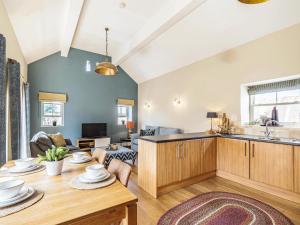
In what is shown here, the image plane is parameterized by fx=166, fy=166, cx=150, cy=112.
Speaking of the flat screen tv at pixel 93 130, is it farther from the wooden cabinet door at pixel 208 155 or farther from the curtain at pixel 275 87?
the curtain at pixel 275 87

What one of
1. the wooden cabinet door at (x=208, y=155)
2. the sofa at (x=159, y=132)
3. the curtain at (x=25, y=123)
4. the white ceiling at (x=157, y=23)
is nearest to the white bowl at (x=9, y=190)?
the white ceiling at (x=157, y=23)

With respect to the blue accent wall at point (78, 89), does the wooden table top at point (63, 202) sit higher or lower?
lower

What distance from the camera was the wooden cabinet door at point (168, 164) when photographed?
2.72 m

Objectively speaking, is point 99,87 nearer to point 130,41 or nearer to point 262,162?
point 130,41

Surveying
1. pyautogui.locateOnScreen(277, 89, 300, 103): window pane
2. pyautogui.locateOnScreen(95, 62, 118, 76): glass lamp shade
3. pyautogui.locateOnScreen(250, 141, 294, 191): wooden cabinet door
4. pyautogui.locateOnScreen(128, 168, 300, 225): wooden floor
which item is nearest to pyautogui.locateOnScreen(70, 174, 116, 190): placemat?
pyautogui.locateOnScreen(128, 168, 300, 225): wooden floor

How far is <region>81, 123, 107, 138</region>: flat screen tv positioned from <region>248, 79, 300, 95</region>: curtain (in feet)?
16.4

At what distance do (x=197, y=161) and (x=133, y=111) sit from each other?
4688 mm

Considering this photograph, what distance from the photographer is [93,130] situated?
6227mm

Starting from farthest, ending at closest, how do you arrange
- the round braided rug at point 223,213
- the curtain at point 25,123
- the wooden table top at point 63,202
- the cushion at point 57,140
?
the cushion at point 57,140 → the curtain at point 25,123 → the round braided rug at point 223,213 → the wooden table top at point 63,202

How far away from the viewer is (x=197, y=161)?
3279mm

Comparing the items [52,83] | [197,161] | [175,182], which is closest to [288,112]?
[197,161]

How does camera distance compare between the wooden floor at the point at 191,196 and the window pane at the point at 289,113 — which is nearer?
the wooden floor at the point at 191,196

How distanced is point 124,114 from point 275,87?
215 inches

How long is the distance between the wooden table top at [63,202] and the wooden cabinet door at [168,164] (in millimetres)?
1531
